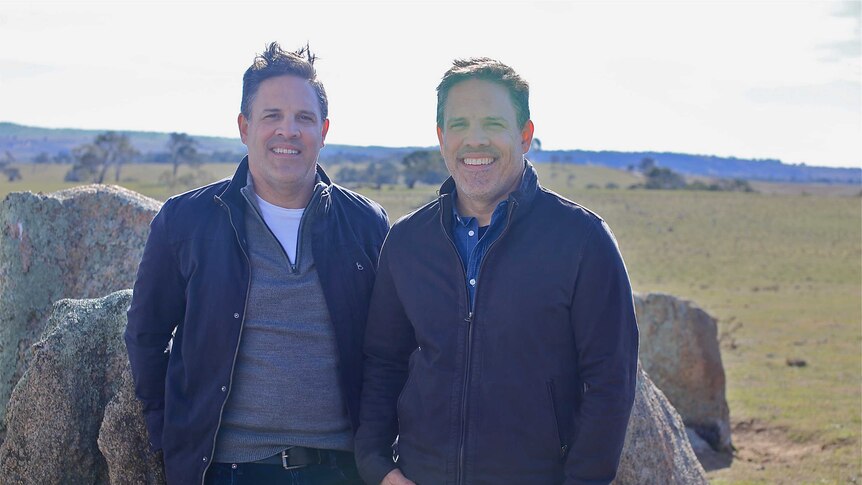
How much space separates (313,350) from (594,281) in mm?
1403

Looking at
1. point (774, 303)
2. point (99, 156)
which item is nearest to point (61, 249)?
point (774, 303)

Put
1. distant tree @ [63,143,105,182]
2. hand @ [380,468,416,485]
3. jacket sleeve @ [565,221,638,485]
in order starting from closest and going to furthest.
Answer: jacket sleeve @ [565,221,638,485] → hand @ [380,468,416,485] → distant tree @ [63,143,105,182]

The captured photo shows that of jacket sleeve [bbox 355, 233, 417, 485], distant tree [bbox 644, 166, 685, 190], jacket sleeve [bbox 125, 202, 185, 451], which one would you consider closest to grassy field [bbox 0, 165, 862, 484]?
jacket sleeve [bbox 355, 233, 417, 485]

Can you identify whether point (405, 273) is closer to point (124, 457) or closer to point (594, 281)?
point (594, 281)

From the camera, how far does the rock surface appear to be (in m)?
5.51

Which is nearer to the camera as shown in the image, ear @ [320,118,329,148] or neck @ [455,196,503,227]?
neck @ [455,196,503,227]

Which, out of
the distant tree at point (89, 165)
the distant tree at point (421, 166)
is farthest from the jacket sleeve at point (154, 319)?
the distant tree at point (89, 165)

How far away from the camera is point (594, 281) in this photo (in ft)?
11.0

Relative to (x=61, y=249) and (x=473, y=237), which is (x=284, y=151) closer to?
(x=473, y=237)

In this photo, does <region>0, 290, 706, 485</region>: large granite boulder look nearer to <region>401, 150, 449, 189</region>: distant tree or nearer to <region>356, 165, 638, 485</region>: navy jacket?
<region>356, 165, 638, 485</region>: navy jacket

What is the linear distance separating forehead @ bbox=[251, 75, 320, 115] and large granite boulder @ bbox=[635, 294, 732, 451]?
686 centimetres

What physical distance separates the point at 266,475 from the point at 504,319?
1372 mm

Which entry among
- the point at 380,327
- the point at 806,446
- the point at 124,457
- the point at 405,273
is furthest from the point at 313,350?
the point at 806,446

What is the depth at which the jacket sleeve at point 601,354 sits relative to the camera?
11.0 ft
